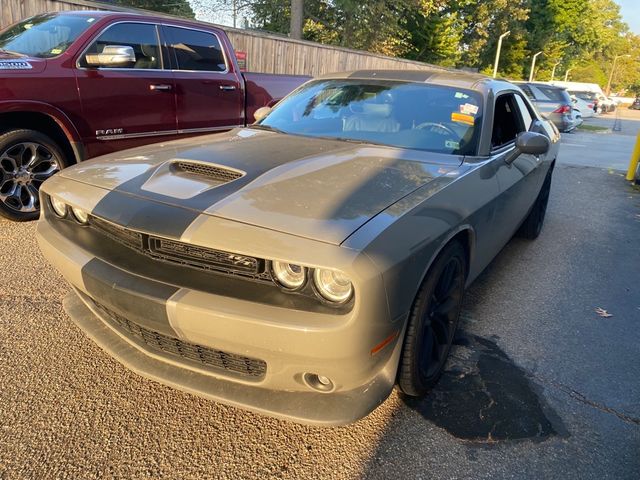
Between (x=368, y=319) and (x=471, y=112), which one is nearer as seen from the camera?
(x=368, y=319)

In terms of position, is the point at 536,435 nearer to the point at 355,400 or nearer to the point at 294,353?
the point at 355,400

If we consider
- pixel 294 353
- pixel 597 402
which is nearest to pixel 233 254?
pixel 294 353

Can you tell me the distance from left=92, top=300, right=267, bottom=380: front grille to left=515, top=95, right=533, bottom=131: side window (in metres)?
3.31

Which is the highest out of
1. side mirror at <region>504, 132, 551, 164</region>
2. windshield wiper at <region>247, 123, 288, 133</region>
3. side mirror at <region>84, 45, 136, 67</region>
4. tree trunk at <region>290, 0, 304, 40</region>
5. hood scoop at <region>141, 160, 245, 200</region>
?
tree trunk at <region>290, 0, 304, 40</region>

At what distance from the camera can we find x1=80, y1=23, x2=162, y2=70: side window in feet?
16.1

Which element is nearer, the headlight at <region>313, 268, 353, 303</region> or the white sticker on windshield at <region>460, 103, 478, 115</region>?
the headlight at <region>313, 268, 353, 303</region>

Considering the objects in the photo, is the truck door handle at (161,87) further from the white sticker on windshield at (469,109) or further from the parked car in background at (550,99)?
the parked car in background at (550,99)

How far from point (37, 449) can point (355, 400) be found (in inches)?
50.2

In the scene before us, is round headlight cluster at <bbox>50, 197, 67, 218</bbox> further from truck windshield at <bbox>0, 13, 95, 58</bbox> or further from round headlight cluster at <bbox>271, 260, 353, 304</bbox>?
truck windshield at <bbox>0, 13, 95, 58</bbox>

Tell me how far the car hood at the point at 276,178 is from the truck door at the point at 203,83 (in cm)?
274

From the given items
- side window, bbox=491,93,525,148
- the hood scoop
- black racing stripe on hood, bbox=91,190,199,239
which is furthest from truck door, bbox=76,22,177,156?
side window, bbox=491,93,525,148

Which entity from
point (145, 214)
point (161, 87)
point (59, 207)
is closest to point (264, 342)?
point (145, 214)

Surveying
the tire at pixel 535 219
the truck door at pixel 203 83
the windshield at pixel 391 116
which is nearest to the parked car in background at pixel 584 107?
the tire at pixel 535 219

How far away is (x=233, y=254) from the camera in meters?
1.89
